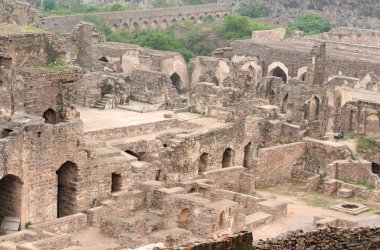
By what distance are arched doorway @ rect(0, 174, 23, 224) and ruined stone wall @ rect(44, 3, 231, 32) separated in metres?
29.8

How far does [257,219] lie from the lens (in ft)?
86.7

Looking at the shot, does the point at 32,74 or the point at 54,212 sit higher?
the point at 32,74

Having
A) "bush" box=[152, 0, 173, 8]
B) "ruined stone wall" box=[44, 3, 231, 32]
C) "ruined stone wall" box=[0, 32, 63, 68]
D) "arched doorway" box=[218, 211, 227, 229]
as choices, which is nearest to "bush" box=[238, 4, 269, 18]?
"ruined stone wall" box=[44, 3, 231, 32]

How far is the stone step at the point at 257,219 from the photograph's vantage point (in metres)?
26.1

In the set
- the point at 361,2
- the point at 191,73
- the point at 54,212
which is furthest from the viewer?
the point at 361,2

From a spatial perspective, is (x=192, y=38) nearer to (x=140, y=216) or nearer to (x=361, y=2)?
(x=361, y=2)

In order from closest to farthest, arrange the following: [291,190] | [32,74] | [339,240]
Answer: [339,240] < [32,74] < [291,190]

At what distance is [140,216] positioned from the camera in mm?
25578

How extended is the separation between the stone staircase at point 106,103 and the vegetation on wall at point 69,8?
28284 millimetres

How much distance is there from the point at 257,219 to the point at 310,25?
37697 mm

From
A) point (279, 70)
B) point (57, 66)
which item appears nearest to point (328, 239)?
point (57, 66)

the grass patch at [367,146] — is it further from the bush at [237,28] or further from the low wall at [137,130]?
the bush at [237,28]

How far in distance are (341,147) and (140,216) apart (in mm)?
8261

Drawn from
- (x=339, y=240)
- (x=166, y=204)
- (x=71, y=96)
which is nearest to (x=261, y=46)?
(x=71, y=96)
